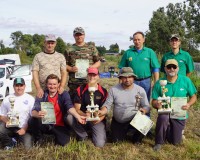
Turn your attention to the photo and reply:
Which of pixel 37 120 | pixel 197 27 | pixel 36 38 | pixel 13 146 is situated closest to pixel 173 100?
pixel 37 120

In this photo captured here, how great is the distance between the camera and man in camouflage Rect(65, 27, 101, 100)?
5.34m

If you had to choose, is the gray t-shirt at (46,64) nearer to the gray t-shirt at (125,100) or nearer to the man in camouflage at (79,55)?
the man in camouflage at (79,55)

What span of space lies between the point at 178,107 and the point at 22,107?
2346mm

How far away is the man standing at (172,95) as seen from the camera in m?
4.69

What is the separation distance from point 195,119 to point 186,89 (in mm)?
2068

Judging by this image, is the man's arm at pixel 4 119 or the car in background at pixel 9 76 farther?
the car in background at pixel 9 76

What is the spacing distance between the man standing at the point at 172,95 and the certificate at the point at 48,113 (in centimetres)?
152

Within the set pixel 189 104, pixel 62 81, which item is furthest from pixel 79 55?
pixel 189 104

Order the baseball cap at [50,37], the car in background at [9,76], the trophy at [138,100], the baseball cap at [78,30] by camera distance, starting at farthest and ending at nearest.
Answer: the car in background at [9,76] < the baseball cap at [78,30] < the baseball cap at [50,37] < the trophy at [138,100]

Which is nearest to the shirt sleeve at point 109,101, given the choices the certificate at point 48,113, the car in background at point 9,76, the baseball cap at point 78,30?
the certificate at point 48,113

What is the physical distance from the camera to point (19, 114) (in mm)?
4688

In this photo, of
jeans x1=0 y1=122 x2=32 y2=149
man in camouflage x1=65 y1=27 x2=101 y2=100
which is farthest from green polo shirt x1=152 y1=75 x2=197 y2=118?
jeans x1=0 y1=122 x2=32 y2=149

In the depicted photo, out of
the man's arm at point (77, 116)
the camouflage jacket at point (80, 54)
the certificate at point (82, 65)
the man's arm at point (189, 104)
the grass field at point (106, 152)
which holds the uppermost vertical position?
the camouflage jacket at point (80, 54)

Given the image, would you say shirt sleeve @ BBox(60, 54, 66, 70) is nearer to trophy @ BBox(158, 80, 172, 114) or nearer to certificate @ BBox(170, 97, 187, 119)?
trophy @ BBox(158, 80, 172, 114)
